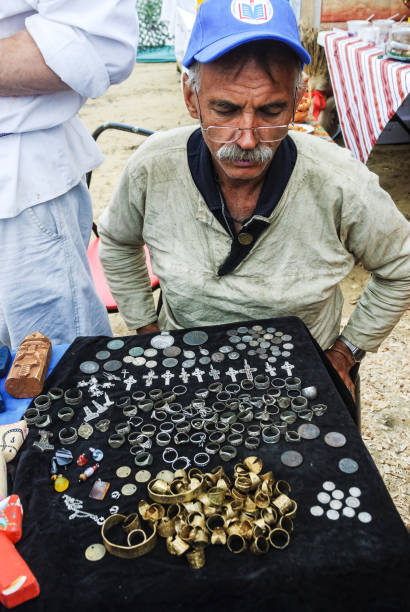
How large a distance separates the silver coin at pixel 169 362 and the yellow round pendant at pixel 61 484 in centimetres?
43

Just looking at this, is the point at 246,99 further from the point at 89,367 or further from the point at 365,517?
the point at 365,517

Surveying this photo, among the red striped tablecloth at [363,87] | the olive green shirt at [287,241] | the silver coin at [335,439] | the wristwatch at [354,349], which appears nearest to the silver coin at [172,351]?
the olive green shirt at [287,241]

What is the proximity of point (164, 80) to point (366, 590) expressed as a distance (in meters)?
11.5

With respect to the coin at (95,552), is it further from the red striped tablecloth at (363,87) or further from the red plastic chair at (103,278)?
the red striped tablecloth at (363,87)

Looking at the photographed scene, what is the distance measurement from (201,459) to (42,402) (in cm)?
48

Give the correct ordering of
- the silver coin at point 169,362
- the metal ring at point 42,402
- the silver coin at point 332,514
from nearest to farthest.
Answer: the silver coin at point 332,514, the metal ring at point 42,402, the silver coin at point 169,362

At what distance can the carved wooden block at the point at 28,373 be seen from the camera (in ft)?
4.46

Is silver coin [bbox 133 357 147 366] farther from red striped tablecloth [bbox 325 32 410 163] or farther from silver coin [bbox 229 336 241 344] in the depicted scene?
red striped tablecloth [bbox 325 32 410 163]

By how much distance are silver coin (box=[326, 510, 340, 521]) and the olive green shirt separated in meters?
0.77

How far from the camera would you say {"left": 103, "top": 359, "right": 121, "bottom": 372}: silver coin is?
1.44 meters

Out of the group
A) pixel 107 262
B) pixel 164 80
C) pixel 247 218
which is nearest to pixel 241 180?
pixel 247 218

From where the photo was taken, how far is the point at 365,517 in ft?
3.22

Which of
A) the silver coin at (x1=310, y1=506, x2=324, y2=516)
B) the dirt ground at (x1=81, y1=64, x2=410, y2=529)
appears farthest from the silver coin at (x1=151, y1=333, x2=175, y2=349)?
the dirt ground at (x1=81, y1=64, x2=410, y2=529)

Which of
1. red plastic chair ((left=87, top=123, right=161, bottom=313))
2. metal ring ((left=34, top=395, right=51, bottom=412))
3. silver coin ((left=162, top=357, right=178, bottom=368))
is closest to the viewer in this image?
metal ring ((left=34, top=395, right=51, bottom=412))
